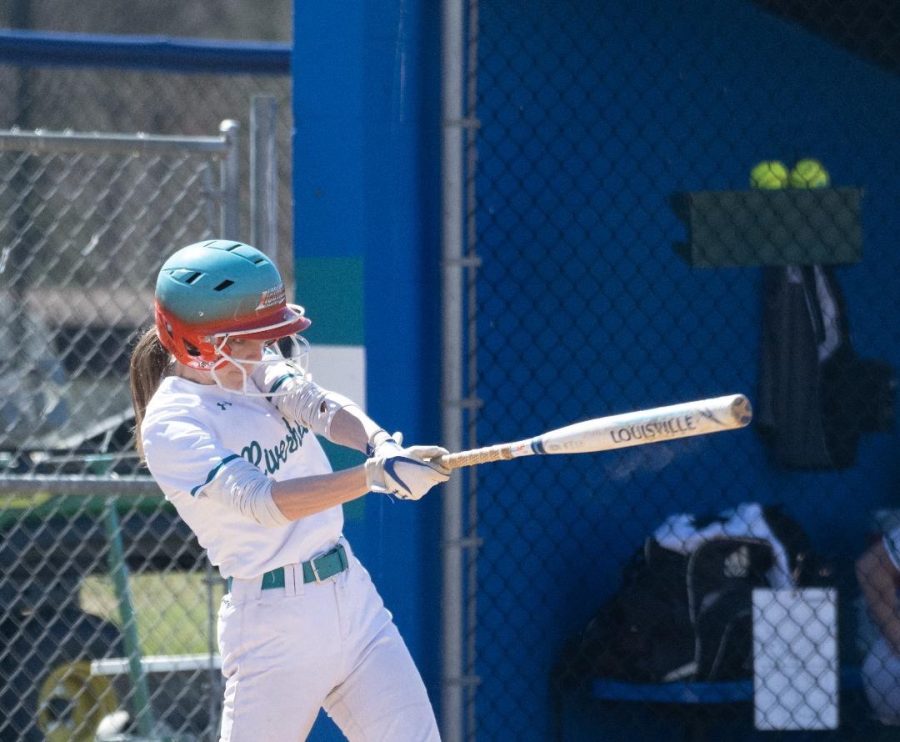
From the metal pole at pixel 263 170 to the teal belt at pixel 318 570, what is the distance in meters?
1.52

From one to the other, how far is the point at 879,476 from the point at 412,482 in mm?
2944

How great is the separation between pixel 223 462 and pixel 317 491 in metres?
0.23

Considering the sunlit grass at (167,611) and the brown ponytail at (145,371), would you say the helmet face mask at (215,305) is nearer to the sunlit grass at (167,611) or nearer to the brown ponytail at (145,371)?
the brown ponytail at (145,371)

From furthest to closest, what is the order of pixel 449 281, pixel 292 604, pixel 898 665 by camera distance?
pixel 898 665 → pixel 449 281 → pixel 292 604

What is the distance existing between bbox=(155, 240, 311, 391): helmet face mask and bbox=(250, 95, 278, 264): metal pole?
1.23 metres

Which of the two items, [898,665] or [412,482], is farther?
[898,665]

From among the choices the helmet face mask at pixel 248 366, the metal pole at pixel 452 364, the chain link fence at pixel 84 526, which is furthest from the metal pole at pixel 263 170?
the helmet face mask at pixel 248 366

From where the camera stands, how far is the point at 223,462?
3197mm

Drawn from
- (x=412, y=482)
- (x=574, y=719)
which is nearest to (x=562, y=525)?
(x=574, y=719)

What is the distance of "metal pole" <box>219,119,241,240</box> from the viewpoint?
184 inches

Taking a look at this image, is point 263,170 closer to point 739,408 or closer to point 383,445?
point 383,445

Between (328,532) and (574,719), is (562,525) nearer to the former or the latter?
(574,719)

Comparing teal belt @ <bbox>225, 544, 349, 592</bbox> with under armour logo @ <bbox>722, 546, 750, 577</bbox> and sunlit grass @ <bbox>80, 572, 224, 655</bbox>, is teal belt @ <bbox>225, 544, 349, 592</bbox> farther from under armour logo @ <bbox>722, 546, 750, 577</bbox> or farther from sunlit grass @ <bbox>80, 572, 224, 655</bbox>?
sunlit grass @ <bbox>80, 572, 224, 655</bbox>

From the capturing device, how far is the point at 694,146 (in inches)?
207
